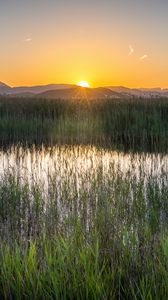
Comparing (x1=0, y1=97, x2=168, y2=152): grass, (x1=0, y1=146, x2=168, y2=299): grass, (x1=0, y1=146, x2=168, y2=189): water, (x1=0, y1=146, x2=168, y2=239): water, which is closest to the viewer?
(x1=0, y1=146, x2=168, y2=299): grass

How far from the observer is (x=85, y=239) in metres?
5.06

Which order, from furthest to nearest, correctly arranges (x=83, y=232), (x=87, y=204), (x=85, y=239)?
1. (x=87, y=204)
2. (x=83, y=232)
3. (x=85, y=239)

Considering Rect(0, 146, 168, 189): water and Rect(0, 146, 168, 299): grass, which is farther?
Rect(0, 146, 168, 189): water

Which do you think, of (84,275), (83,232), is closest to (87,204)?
(83,232)

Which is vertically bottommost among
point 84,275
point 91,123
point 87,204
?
point 84,275

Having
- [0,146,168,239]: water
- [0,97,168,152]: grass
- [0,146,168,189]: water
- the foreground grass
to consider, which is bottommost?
the foreground grass

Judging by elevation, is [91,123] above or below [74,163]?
above

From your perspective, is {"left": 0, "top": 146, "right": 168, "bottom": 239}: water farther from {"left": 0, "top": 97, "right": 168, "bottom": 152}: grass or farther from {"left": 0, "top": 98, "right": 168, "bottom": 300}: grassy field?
{"left": 0, "top": 97, "right": 168, "bottom": 152}: grass

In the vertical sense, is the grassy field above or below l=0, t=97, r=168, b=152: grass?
below

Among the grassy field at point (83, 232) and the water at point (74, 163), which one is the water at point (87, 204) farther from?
the water at point (74, 163)

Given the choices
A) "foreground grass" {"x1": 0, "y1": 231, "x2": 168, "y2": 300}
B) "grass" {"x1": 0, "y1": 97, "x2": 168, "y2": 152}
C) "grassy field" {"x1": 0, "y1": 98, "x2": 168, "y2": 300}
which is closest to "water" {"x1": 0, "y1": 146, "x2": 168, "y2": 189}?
"grassy field" {"x1": 0, "y1": 98, "x2": 168, "y2": 300}

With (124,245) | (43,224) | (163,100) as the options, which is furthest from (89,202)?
(163,100)

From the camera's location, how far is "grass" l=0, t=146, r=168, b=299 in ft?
13.2

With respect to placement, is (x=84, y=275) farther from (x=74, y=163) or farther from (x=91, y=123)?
(x=91, y=123)
